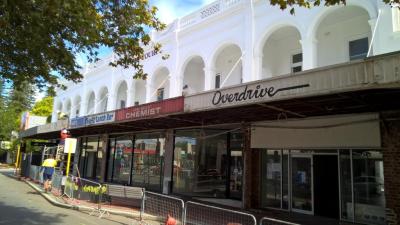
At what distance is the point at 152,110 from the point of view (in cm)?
1462

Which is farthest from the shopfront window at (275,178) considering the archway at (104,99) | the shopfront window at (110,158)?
the archway at (104,99)

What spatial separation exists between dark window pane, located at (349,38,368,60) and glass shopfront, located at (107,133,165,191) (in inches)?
389

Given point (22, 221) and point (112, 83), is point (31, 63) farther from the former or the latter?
point (112, 83)

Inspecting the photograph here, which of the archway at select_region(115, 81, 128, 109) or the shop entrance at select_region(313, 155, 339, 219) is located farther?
the archway at select_region(115, 81, 128, 109)

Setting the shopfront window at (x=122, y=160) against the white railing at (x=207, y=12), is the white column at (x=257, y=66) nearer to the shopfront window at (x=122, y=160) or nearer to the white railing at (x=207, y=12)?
the white railing at (x=207, y=12)

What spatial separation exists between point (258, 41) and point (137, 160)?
10111 millimetres

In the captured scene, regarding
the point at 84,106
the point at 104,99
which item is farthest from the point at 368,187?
the point at 84,106

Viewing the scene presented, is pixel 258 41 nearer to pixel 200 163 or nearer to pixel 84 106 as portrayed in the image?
pixel 200 163

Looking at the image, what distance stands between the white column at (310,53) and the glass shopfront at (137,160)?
8601 millimetres

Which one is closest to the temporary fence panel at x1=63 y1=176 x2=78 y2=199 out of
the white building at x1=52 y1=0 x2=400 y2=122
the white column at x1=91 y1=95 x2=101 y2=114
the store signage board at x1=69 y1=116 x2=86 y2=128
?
the store signage board at x1=69 y1=116 x2=86 y2=128

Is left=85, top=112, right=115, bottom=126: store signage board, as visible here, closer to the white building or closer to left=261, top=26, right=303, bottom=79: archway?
the white building

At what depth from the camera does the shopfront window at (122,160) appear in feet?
73.6

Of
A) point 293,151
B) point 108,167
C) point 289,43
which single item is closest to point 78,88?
point 108,167

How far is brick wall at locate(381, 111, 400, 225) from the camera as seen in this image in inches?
404
